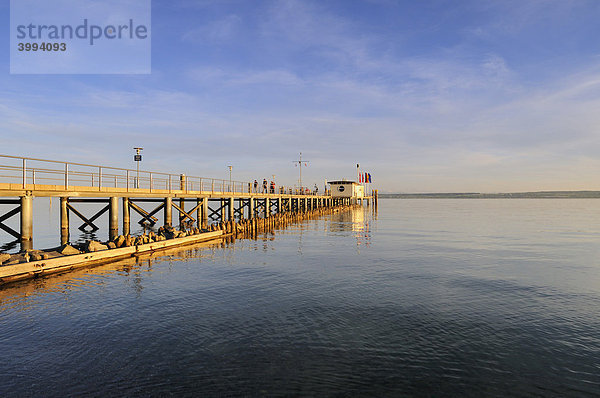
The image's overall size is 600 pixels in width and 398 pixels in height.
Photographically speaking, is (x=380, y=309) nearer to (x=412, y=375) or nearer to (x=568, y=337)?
(x=412, y=375)

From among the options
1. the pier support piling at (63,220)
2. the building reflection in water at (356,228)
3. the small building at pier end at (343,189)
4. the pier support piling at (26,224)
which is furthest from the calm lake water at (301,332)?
the small building at pier end at (343,189)

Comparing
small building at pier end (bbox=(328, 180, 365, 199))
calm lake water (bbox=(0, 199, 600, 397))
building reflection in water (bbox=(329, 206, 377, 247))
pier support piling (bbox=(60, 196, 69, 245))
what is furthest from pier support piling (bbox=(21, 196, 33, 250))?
small building at pier end (bbox=(328, 180, 365, 199))

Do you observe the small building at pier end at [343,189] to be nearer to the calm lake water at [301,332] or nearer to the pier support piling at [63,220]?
the pier support piling at [63,220]

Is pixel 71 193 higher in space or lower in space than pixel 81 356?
higher

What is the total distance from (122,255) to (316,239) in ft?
54.5

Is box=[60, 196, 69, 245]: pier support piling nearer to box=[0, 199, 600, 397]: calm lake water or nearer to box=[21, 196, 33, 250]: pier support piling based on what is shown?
box=[21, 196, 33, 250]: pier support piling

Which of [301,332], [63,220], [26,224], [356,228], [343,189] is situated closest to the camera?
[301,332]

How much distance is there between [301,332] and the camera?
9.94 meters

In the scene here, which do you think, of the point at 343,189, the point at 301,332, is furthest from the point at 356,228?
the point at 343,189

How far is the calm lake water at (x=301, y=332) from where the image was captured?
7.37m

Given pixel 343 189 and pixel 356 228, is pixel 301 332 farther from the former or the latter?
pixel 343 189

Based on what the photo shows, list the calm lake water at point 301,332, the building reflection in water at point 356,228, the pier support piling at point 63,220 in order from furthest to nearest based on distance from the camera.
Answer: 1. the building reflection in water at point 356,228
2. the pier support piling at point 63,220
3. the calm lake water at point 301,332

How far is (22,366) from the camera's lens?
777 centimetres

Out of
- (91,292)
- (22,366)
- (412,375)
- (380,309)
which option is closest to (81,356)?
(22,366)
